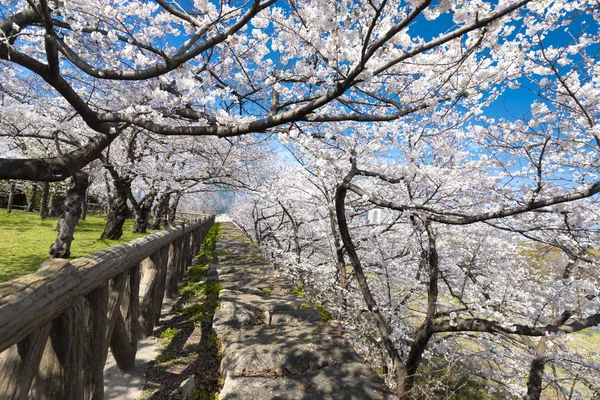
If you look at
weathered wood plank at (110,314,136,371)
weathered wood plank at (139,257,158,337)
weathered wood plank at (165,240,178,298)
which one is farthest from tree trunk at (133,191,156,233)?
weathered wood plank at (110,314,136,371)

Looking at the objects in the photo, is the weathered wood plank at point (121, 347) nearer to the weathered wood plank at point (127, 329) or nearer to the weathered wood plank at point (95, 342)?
the weathered wood plank at point (127, 329)

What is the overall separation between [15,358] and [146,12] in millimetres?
5215

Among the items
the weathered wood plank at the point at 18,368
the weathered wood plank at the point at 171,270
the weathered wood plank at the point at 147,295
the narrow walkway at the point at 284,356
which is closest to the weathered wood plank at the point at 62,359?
the weathered wood plank at the point at 18,368

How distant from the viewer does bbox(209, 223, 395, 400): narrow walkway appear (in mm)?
2027

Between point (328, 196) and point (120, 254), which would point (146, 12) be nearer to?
point (120, 254)

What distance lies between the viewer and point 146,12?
475cm

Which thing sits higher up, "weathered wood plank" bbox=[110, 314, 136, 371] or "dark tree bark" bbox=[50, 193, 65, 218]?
"dark tree bark" bbox=[50, 193, 65, 218]

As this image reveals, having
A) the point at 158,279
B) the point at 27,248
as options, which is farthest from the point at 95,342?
the point at 27,248

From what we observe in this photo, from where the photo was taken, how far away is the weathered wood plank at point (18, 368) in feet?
4.04

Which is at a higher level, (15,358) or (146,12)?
(146,12)

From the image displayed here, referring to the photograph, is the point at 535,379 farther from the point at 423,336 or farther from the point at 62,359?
the point at 62,359

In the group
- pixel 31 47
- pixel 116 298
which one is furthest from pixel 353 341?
pixel 31 47

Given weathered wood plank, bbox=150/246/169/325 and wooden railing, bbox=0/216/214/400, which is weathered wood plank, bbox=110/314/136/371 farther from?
→ weathered wood plank, bbox=150/246/169/325

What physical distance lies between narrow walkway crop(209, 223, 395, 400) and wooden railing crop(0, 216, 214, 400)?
2.89 ft
